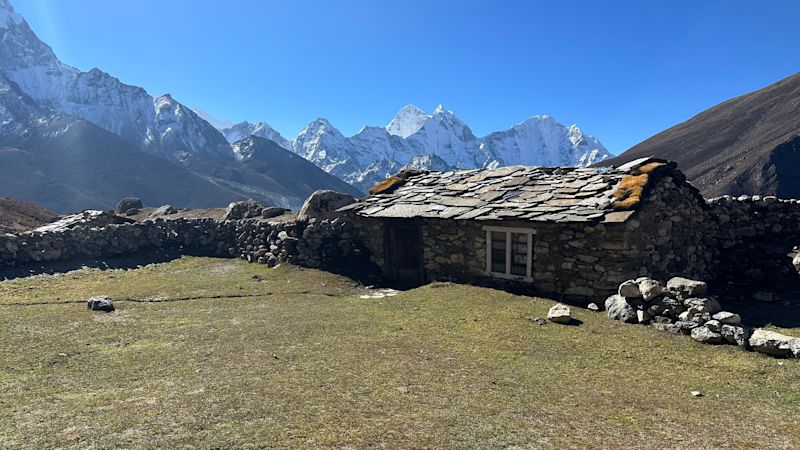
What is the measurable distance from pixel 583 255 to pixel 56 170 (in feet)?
622

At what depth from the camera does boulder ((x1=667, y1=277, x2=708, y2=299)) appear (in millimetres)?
9828

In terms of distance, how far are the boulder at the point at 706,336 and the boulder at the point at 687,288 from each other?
1082 mm

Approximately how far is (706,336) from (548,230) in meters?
5.36

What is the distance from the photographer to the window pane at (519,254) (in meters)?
14.2

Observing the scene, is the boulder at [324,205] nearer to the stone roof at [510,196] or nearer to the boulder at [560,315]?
the stone roof at [510,196]

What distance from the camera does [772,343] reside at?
312 inches

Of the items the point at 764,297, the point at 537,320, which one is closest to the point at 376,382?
the point at 537,320

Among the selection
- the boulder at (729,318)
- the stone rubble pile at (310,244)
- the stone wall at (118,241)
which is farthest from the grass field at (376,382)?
the stone wall at (118,241)

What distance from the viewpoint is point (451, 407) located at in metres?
6.18

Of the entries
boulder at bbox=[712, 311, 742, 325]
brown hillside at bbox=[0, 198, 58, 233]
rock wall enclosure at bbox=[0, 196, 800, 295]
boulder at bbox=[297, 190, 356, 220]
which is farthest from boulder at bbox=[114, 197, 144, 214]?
boulder at bbox=[712, 311, 742, 325]

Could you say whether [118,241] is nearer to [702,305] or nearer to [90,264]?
[90,264]

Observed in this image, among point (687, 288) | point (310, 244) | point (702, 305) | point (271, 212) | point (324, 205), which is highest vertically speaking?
point (324, 205)

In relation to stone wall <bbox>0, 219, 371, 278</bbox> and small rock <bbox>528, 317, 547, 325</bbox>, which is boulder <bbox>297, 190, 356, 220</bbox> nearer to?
stone wall <bbox>0, 219, 371, 278</bbox>

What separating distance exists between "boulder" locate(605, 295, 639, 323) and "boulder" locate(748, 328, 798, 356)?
238cm
